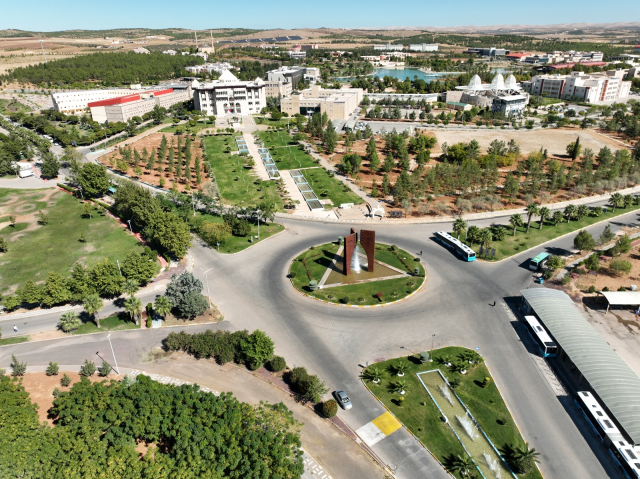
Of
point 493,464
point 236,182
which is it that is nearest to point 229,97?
point 236,182

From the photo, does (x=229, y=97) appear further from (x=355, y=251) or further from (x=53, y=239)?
(x=355, y=251)

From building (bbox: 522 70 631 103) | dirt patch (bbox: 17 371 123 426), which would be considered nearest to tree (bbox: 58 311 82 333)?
dirt patch (bbox: 17 371 123 426)

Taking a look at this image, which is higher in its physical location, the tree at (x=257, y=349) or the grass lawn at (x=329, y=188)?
the grass lawn at (x=329, y=188)

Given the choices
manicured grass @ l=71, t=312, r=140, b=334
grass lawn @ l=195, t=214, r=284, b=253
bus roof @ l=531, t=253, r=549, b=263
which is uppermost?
bus roof @ l=531, t=253, r=549, b=263

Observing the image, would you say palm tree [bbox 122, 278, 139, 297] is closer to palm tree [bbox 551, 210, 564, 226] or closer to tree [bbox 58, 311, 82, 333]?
tree [bbox 58, 311, 82, 333]

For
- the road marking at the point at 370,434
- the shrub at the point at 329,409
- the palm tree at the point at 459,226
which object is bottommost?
the road marking at the point at 370,434

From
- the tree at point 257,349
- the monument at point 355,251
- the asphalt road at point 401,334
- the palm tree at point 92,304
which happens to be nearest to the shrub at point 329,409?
the asphalt road at point 401,334

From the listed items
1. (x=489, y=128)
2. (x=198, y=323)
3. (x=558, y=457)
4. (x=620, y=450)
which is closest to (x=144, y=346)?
(x=198, y=323)

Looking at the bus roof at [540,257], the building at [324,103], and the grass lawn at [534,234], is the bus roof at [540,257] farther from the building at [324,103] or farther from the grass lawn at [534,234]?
the building at [324,103]
